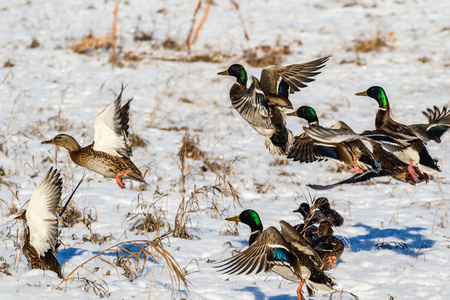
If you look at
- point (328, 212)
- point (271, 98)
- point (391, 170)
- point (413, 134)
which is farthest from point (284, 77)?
point (328, 212)

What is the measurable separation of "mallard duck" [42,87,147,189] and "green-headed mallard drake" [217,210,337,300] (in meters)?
1.58

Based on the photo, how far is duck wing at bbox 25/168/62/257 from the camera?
4.27 metres

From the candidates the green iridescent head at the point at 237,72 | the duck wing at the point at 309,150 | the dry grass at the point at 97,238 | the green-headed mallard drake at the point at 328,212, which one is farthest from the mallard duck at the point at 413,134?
the dry grass at the point at 97,238

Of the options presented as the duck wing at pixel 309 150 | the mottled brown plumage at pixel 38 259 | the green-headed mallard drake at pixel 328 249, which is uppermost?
the duck wing at pixel 309 150

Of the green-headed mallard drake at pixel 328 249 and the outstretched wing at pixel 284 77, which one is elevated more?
the outstretched wing at pixel 284 77

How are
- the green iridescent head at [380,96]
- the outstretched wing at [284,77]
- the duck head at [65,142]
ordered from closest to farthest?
the outstretched wing at [284,77] → the green iridescent head at [380,96] → the duck head at [65,142]

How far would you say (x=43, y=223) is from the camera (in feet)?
14.2

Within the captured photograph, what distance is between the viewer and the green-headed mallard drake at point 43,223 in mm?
4270

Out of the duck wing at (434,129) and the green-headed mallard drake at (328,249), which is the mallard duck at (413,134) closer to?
the duck wing at (434,129)

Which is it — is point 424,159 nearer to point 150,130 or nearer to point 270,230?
point 270,230

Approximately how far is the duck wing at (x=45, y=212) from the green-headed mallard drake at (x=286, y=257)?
136 cm

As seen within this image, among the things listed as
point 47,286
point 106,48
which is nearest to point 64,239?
point 47,286

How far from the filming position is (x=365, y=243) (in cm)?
581

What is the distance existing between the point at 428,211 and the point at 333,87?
218 inches
